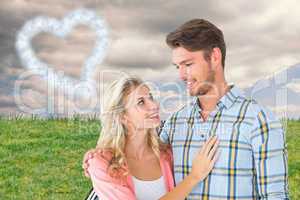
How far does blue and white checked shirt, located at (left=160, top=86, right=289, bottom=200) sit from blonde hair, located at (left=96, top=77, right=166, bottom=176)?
0.90 ft

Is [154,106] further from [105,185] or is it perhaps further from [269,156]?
[269,156]

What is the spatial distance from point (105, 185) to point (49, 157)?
6.27 metres

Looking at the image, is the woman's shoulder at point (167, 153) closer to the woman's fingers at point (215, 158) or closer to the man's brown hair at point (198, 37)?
the woman's fingers at point (215, 158)

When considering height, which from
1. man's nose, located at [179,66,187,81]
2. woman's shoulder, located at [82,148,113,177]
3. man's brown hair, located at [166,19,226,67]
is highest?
man's brown hair, located at [166,19,226,67]

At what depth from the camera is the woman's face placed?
3.68 meters

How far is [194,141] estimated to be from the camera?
11.7 feet

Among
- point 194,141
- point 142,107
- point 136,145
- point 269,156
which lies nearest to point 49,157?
point 136,145

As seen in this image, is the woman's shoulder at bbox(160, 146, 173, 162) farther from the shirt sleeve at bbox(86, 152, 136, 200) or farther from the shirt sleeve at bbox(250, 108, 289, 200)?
the shirt sleeve at bbox(250, 108, 289, 200)

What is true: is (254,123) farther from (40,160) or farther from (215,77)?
(40,160)

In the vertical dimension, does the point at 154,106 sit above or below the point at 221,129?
above

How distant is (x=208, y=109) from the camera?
11.7 ft

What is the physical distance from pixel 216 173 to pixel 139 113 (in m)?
0.63

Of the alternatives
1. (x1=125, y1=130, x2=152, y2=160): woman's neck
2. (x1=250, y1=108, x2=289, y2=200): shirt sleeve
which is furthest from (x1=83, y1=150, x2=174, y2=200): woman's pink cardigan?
(x1=250, y1=108, x2=289, y2=200): shirt sleeve

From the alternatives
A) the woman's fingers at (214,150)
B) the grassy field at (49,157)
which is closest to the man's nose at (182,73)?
the woman's fingers at (214,150)
